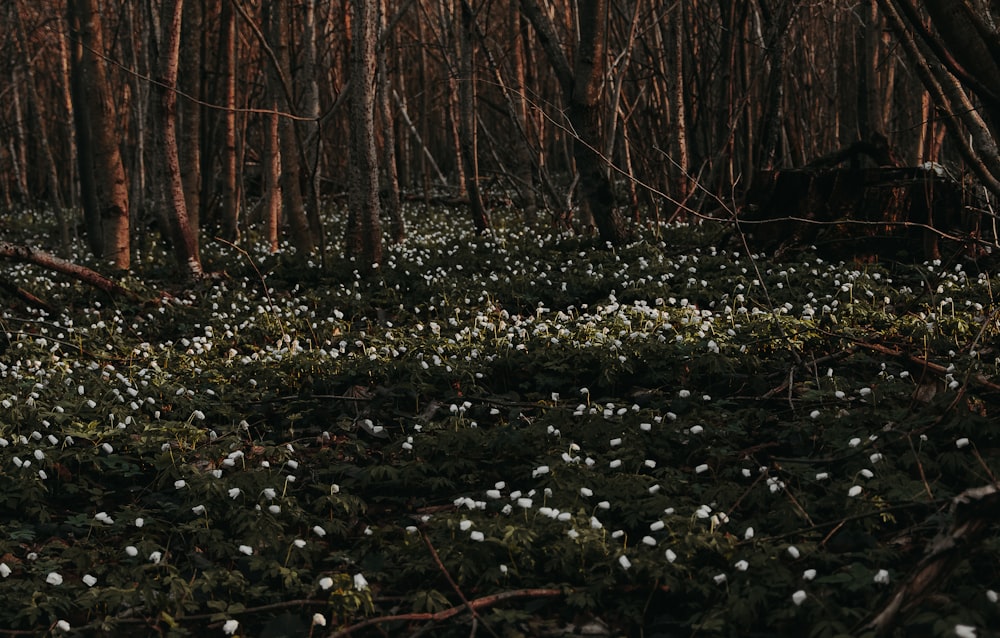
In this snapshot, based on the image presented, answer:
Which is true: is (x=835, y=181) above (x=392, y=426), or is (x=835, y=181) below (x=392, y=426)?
above

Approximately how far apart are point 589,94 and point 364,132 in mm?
2640

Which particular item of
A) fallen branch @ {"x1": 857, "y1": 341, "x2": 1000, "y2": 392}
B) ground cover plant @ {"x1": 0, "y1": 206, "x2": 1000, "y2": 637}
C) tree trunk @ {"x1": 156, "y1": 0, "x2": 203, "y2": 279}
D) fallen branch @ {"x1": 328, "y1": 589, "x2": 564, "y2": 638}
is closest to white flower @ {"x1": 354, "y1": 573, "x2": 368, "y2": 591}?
ground cover plant @ {"x1": 0, "y1": 206, "x2": 1000, "y2": 637}

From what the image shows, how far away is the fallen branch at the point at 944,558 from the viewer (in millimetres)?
2891

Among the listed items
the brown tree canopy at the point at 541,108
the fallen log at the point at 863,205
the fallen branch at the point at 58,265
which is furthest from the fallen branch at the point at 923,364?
the fallen branch at the point at 58,265

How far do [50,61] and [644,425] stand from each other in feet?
94.3

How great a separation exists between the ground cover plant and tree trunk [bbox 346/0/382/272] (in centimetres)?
217

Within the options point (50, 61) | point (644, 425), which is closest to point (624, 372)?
point (644, 425)

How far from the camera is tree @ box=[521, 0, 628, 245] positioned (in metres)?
9.91

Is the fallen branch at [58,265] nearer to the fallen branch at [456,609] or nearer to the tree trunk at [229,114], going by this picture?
the tree trunk at [229,114]

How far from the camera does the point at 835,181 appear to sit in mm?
9422

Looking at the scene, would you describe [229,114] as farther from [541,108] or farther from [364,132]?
[541,108]

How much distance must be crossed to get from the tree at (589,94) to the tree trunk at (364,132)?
1.85 m

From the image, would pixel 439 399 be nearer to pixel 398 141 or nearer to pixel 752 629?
pixel 752 629

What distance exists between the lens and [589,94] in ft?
33.1
